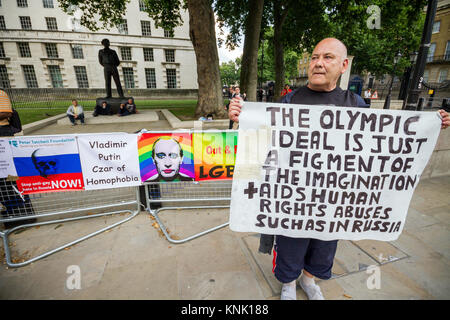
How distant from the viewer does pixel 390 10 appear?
13.7 metres

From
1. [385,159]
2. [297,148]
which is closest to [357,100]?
[385,159]

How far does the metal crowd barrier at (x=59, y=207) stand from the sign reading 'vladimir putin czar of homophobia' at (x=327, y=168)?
8.28ft

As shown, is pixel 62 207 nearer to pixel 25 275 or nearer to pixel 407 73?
pixel 25 275

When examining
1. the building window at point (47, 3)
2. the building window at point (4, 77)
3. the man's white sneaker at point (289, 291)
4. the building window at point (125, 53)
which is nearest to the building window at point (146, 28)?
the building window at point (125, 53)

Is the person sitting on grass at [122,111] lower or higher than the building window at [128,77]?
lower

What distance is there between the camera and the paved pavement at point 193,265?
2314 mm

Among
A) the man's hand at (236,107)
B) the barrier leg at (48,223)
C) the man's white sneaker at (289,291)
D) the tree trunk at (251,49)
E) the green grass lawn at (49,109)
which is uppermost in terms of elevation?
the tree trunk at (251,49)

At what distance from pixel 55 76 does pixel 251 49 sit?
36868 millimetres

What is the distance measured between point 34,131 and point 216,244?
10699 mm

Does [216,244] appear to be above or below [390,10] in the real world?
below

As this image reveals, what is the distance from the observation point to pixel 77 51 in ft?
115

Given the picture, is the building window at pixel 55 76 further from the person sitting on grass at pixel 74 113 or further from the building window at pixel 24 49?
the person sitting on grass at pixel 74 113

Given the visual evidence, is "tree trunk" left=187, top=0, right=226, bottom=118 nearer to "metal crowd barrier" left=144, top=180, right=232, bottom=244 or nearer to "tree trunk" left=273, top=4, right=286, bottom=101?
"metal crowd barrier" left=144, top=180, right=232, bottom=244
